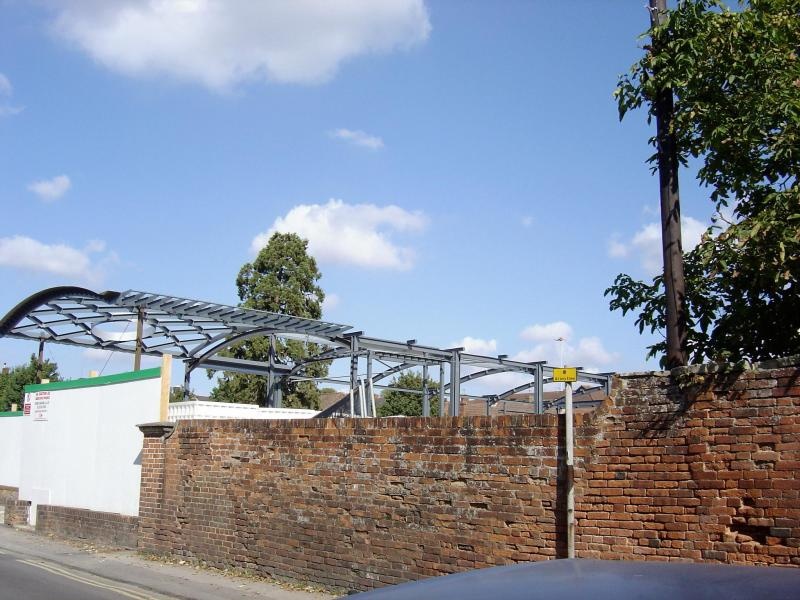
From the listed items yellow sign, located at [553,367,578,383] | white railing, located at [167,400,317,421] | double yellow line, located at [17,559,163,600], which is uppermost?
yellow sign, located at [553,367,578,383]

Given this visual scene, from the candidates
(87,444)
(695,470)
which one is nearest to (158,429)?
(87,444)

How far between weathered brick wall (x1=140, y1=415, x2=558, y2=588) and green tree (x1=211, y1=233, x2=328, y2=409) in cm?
1917

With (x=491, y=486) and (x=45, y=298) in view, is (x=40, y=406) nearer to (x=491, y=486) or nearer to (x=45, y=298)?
(x=45, y=298)

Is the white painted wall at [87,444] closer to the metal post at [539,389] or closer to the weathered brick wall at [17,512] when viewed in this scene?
the weathered brick wall at [17,512]

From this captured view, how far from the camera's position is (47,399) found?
2092 centimetres

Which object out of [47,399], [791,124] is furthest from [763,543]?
[47,399]

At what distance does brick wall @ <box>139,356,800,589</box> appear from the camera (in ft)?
24.6

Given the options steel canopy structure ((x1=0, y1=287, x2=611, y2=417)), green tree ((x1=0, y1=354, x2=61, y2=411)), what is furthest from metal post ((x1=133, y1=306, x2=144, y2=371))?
green tree ((x1=0, y1=354, x2=61, y2=411))

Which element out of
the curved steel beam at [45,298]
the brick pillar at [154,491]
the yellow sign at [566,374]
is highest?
the curved steel beam at [45,298]

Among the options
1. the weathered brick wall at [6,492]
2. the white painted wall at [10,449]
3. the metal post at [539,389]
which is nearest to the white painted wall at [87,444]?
the weathered brick wall at [6,492]

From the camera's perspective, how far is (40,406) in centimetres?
2128

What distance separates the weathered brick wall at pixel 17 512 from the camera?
21.2 m

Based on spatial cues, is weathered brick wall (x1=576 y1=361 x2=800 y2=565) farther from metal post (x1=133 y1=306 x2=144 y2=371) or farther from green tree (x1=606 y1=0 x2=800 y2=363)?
metal post (x1=133 y1=306 x2=144 y2=371)

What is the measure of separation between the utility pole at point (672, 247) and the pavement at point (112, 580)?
6079 mm
